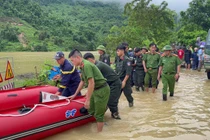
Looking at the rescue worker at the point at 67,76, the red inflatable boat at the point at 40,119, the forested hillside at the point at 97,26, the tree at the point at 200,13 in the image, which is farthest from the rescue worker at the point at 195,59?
the red inflatable boat at the point at 40,119

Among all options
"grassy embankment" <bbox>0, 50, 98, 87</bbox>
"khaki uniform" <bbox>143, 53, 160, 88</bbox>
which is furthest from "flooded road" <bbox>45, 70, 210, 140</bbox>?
"grassy embankment" <bbox>0, 50, 98, 87</bbox>

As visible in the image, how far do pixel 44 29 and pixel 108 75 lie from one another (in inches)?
2014

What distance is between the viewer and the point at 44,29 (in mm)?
54250

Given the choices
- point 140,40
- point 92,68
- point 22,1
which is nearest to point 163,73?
point 92,68

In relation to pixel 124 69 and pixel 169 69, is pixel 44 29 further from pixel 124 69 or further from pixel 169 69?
pixel 124 69

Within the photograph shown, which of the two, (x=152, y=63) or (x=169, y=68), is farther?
(x=152, y=63)

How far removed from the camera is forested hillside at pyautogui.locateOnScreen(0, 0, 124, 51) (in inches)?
1660

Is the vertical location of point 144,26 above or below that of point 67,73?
above

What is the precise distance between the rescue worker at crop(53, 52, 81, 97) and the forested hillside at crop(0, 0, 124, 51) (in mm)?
20693

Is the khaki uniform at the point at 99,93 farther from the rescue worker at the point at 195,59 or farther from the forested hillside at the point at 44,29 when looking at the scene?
the forested hillside at the point at 44,29

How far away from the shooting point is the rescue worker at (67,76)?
569cm

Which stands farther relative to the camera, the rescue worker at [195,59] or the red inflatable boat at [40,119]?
the rescue worker at [195,59]

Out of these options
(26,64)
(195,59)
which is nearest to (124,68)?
(195,59)

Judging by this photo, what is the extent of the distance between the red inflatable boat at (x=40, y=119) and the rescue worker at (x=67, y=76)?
1.56 feet
